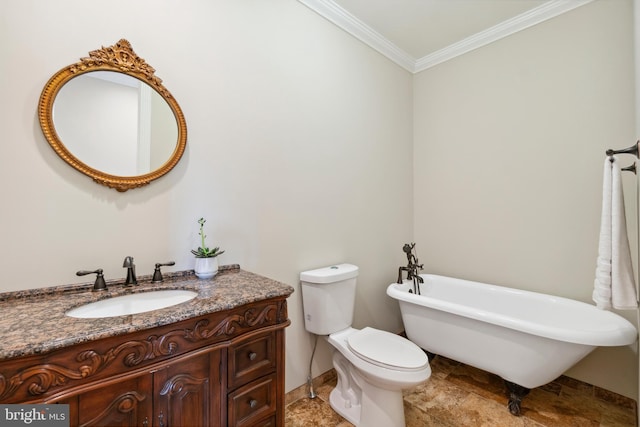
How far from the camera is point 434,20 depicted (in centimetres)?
A: 230

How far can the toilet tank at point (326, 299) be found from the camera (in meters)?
1.86

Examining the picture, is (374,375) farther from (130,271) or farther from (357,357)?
(130,271)

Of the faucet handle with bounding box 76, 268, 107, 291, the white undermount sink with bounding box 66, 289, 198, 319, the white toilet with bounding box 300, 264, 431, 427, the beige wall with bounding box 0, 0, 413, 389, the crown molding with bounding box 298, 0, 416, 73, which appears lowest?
the white toilet with bounding box 300, 264, 431, 427

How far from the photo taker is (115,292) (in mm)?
1163

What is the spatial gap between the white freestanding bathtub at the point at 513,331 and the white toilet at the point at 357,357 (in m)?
0.37

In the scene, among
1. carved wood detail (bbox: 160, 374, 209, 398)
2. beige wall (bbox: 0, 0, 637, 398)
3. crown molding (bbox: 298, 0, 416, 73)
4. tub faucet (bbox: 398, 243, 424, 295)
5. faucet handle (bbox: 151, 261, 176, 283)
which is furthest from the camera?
tub faucet (bbox: 398, 243, 424, 295)

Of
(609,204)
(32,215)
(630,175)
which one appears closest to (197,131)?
(32,215)

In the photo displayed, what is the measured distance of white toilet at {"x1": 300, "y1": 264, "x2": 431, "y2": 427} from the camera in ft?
4.95

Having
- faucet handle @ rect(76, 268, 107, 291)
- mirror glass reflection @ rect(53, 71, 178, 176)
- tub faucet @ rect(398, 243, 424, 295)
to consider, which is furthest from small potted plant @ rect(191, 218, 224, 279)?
tub faucet @ rect(398, 243, 424, 295)

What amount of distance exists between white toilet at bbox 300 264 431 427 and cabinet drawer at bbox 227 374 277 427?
1.99ft

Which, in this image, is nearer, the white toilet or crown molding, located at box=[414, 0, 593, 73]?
the white toilet

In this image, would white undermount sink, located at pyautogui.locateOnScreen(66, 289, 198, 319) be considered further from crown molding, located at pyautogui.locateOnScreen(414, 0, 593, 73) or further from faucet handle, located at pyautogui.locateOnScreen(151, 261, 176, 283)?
crown molding, located at pyautogui.locateOnScreen(414, 0, 593, 73)

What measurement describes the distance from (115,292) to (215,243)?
1.66 ft

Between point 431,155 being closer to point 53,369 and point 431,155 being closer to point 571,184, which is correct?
point 571,184
